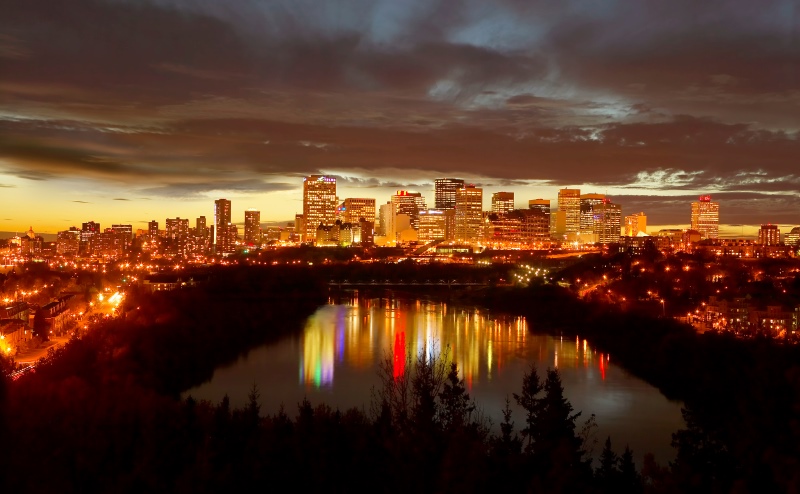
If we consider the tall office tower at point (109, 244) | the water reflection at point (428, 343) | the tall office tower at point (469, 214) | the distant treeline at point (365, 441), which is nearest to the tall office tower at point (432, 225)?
the tall office tower at point (469, 214)

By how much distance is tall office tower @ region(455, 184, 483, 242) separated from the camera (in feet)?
163

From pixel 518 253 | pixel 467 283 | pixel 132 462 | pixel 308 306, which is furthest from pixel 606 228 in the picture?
pixel 132 462

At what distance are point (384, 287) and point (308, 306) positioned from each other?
7999 millimetres

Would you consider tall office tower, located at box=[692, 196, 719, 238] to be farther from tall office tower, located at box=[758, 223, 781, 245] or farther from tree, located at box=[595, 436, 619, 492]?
tree, located at box=[595, 436, 619, 492]

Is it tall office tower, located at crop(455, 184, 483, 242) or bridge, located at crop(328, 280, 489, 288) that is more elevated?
tall office tower, located at crop(455, 184, 483, 242)

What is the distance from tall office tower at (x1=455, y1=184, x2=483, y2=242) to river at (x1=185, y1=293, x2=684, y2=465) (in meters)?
34.0

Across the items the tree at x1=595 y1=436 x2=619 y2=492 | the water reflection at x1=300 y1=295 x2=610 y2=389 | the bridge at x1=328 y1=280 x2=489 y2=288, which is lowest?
the bridge at x1=328 y1=280 x2=489 y2=288

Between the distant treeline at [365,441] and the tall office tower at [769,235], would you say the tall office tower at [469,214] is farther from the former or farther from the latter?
the distant treeline at [365,441]

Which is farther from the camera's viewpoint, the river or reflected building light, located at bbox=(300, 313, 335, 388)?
reflected building light, located at bbox=(300, 313, 335, 388)

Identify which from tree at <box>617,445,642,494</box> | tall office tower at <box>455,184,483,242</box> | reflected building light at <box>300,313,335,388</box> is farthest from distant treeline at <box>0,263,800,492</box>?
tall office tower at <box>455,184,483,242</box>

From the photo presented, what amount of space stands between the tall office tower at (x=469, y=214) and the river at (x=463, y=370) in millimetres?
34027

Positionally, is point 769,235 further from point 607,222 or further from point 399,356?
point 399,356

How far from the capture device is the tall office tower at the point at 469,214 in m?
49.7

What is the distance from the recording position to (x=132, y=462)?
4590mm
